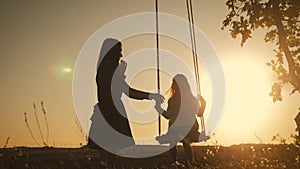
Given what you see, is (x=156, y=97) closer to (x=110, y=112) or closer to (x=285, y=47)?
(x=110, y=112)

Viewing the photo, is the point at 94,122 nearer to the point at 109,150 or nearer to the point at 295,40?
the point at 109,150

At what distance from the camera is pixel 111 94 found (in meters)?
7.81

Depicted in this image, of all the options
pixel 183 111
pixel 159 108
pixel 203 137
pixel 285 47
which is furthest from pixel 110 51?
pixel 285 47

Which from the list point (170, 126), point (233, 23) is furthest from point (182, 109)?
point (233, 23)

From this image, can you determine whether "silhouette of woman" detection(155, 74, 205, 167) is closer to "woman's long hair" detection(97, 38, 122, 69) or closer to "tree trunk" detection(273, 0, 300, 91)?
"tree trunk" detection(273, 0, 300, 91)

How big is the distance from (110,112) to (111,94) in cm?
29

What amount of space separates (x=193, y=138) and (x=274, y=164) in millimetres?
2679

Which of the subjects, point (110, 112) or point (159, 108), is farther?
point (159, 108)

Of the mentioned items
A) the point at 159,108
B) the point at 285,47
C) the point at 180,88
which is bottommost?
the point at 159,108

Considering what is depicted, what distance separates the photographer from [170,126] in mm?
11836

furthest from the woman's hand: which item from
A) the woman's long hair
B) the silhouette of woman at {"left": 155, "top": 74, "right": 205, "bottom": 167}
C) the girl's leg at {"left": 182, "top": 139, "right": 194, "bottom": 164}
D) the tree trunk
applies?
the tree trunk

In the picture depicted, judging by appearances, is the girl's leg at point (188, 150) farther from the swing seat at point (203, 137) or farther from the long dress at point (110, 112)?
the long dress at point (110, 112)

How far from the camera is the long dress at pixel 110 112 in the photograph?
7801 mm

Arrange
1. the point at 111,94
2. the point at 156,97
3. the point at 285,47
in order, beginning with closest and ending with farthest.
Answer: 1. the point at 111,94
2. the point at 156,97
3. the point at 285,47
